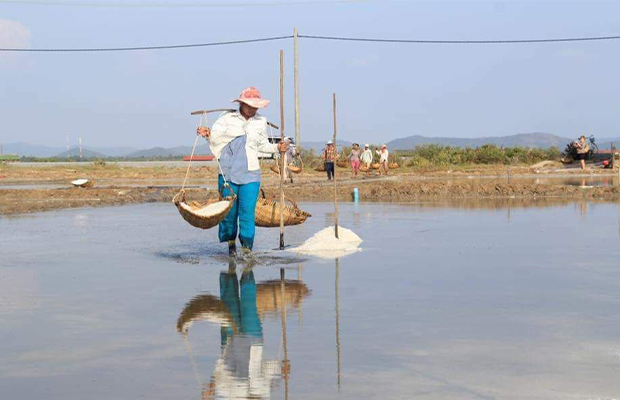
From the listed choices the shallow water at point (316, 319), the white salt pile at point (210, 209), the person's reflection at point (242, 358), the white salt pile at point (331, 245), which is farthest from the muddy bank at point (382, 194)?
the person's reflection at point (242, 358)

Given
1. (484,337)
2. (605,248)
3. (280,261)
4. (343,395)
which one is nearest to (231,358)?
(343,395)

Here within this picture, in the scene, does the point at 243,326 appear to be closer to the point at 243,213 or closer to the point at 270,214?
the point at 243,213

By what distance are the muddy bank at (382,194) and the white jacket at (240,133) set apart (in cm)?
1098

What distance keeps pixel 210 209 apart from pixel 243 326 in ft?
15.2

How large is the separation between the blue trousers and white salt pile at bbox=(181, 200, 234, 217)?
0.31 meters

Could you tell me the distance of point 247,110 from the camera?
13.4m

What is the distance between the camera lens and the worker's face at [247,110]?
13.4 m

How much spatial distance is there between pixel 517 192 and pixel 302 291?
17.5 m

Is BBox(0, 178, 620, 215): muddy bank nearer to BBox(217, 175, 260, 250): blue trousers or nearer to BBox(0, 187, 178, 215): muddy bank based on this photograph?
BBox(0, 187, 178, 215): muddy bank

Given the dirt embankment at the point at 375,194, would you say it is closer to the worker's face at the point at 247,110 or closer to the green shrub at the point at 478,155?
the worker's face at the point at 247,110

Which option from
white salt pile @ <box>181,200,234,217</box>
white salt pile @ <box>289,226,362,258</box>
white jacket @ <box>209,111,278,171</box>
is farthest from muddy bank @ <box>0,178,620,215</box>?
white salt pile @ <box>181,200,234,217</box>

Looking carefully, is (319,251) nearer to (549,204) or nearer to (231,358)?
(231,358)

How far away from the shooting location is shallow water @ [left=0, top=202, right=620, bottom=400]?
21.0 ft

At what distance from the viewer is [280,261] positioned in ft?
41.8
